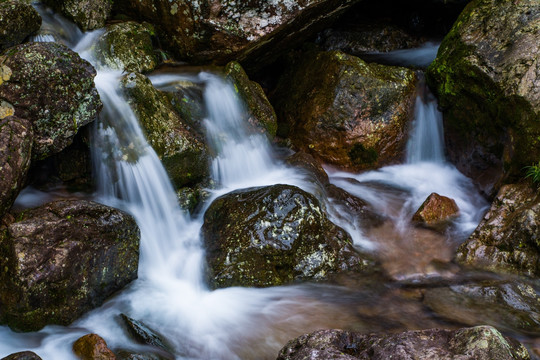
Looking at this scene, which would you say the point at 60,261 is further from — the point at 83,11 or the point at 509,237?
the point at 509,237

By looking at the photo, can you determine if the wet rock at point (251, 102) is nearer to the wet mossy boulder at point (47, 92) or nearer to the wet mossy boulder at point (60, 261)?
the wet mossy boulder at point (47, 92)

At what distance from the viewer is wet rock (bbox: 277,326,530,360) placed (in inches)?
98.1

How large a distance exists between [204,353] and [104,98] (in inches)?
121

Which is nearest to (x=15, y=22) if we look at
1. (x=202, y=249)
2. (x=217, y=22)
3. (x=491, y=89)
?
(x=217, y=22)

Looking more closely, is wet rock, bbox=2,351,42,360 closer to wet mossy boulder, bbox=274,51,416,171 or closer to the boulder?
the boulder

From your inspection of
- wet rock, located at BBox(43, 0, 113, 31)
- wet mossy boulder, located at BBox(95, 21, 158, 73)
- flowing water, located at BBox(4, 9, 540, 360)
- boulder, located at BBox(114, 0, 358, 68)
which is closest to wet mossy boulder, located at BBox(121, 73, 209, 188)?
flowing water, located at BBox(4, 9, 540, 360)

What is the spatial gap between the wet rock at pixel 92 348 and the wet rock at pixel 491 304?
2869 mm

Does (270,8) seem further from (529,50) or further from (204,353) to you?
(204,353)

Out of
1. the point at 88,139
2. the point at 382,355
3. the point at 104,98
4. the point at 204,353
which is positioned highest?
the point at 104,98

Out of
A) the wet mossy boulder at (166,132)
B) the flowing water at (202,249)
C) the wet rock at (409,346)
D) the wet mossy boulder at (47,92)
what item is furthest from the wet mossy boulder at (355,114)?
the wet rock at (409,346)

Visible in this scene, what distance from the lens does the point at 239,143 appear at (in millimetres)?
6441

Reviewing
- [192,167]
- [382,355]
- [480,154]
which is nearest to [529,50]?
[480,154]

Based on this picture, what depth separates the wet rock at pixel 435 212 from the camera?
5871mm

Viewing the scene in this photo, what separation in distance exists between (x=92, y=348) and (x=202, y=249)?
1.72m
